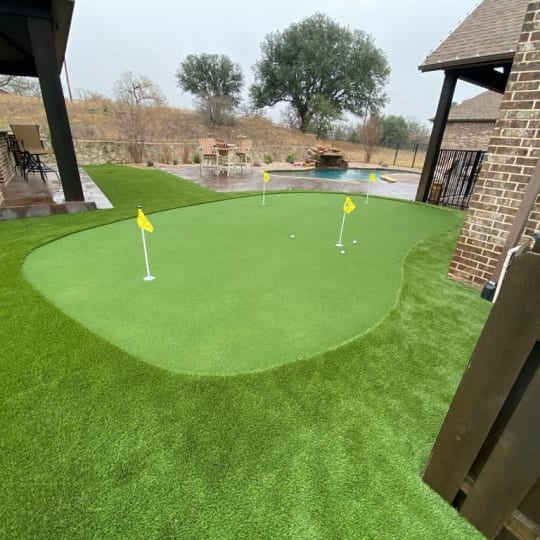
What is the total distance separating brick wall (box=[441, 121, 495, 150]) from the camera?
44.3 feet

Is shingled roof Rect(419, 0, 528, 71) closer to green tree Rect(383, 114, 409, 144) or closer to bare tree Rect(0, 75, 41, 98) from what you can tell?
bare tree Rect(0, 75, 41, 98)

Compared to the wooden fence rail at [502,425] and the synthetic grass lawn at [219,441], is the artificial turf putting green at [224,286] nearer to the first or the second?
the synthetic grass lawn at [219,441]

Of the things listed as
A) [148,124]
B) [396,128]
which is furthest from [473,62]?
[396,128]

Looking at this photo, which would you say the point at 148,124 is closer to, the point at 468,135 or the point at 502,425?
the point at 468,135

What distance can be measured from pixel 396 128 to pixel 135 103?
22.8 meters

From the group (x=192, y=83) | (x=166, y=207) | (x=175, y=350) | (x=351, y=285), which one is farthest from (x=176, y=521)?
(x=192, y=83)

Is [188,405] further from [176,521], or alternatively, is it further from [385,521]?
[385,521]

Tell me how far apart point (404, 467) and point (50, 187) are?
24.8ft

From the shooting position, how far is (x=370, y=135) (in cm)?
1933

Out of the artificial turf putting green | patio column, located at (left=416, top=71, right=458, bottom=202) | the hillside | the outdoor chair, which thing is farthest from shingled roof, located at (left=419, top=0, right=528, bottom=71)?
the hillside

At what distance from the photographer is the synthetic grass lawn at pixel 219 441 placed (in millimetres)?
1024

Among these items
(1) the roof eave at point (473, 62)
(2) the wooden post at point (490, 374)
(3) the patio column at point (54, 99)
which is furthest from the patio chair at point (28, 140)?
(2) the wooden post at point (490, 374)

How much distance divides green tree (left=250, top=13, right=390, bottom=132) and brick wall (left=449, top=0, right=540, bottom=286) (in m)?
22.3

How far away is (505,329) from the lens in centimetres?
87
